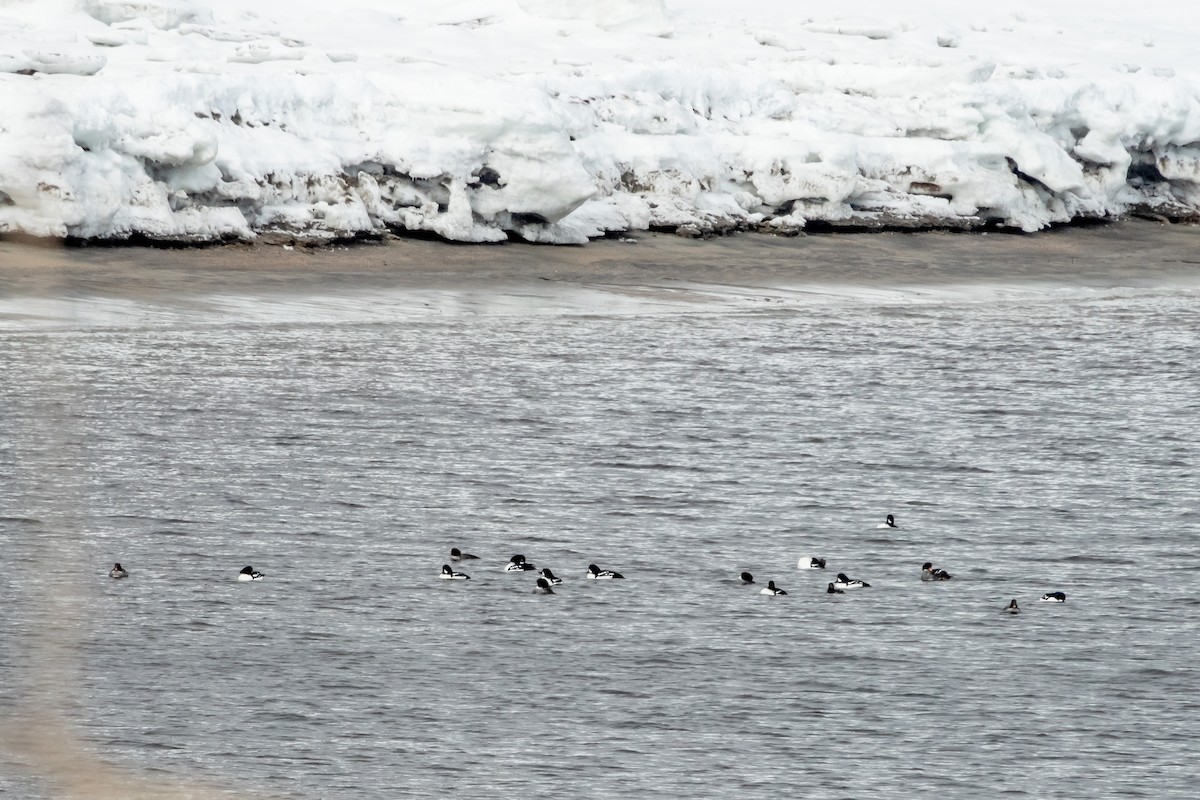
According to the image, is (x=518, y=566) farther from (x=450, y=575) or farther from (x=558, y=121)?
(x=558, y=121)

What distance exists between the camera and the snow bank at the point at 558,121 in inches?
1227

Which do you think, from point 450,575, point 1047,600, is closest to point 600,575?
point 450,575

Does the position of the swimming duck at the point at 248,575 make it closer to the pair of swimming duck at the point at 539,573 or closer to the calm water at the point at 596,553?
the calm water at the point at 596,553

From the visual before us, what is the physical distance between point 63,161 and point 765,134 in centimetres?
1329

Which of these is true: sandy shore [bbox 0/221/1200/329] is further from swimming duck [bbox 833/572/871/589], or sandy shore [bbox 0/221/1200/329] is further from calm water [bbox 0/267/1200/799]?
swimming duck [bbox 833/572/871/589]

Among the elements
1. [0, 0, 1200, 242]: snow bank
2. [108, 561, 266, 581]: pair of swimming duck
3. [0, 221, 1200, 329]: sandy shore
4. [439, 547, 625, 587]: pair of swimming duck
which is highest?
[0, 0, 1200, 242]: snow bank

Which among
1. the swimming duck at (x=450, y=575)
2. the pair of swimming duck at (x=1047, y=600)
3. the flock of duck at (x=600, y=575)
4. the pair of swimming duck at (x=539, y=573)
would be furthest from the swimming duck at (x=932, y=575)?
the swimming duck at (x=450, y=575)

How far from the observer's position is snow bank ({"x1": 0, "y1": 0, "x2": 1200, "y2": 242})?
31156mm

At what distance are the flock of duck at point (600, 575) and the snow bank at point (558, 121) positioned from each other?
43.7 ft

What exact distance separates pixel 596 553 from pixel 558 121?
15.9 meters

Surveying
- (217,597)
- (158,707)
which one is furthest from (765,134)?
(158,707)

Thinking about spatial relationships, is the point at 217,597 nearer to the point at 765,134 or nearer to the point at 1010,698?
the point at 1010,698

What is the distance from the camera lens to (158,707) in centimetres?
1459

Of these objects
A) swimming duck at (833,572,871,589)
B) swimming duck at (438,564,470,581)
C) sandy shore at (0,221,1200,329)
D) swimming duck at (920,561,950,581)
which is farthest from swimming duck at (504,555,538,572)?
sandy shore at (0,221,1200,329)
